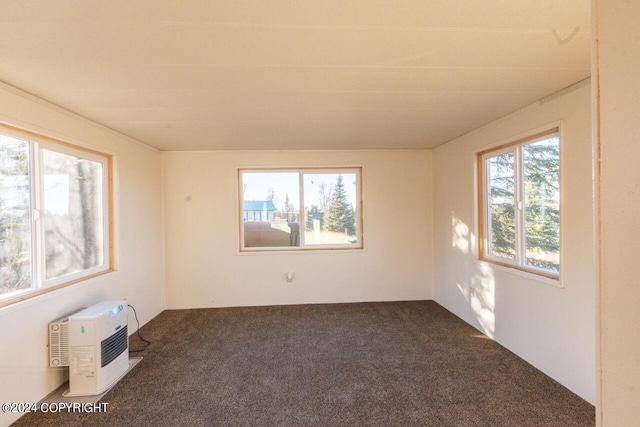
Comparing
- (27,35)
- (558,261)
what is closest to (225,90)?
(27,35)

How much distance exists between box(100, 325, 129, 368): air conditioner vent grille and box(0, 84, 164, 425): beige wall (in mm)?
391

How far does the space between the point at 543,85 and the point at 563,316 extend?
5.89ft

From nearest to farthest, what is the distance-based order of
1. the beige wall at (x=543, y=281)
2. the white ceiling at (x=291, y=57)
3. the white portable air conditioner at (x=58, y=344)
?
the white ceiling at (x=291, y=57) < the beige wall at (x=543, y=281) < the white portable air conditioner at (x=58, y=344)

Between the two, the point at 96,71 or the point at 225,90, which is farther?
the point at 225,90

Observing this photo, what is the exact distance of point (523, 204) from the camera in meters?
2.77

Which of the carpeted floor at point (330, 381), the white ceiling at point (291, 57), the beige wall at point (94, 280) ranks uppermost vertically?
the white ceiling at point (291, 57)

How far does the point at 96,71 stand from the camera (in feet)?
5.98

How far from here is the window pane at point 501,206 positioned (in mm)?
2928

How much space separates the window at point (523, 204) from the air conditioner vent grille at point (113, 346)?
146 inches

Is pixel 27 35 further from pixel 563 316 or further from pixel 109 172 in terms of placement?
pixel 563 316

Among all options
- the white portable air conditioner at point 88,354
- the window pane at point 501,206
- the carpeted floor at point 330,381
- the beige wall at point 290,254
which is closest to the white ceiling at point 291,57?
the window pane at point 501,206

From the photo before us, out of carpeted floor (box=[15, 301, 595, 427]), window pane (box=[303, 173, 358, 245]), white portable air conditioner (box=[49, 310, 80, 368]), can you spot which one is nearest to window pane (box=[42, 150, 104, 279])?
white portable air conditioner (box=[49, 310, 80, 368])

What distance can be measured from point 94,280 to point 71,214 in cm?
66

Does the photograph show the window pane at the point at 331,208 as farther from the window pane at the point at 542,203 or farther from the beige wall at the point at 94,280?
the window pane at the point at 542,203
